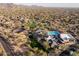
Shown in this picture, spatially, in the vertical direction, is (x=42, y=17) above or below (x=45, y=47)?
above

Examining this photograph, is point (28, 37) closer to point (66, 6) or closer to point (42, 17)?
point (42, 17)

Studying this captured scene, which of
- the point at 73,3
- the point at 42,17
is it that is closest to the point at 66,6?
the point at 73,3

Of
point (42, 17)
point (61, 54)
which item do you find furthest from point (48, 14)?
point (61, 54)

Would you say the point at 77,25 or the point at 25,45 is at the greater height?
the point at 77,25

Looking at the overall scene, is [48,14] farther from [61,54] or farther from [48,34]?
[61,54]

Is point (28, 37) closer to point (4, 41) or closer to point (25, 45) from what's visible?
point (25, 45)

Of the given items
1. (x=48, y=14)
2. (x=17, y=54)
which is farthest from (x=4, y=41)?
(x=48, y=14)

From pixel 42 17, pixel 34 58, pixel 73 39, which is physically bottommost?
pixel 34 58
